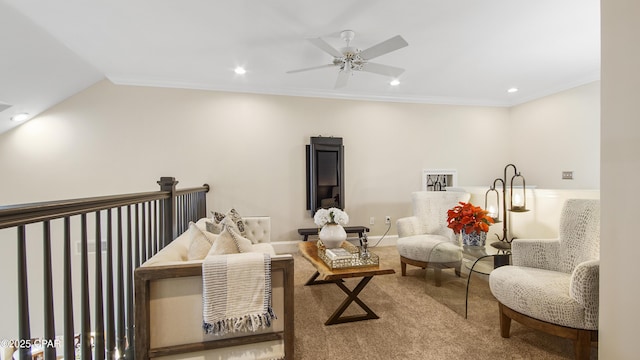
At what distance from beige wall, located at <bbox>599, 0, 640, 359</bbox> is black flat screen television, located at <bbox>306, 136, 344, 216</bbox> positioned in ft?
10.6

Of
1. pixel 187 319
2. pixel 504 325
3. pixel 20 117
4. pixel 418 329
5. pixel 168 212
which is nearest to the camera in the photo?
pixel 187 319

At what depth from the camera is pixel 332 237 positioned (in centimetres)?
260

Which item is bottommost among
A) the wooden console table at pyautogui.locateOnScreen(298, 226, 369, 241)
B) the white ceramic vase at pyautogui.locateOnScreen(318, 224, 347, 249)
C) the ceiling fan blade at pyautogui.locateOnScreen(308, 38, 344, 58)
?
the wooden console table at pyautogui.locateOnScreen(298, 226, 369, 241)

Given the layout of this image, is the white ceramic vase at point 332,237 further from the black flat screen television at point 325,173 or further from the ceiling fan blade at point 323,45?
the black flat screen television at point 325,173

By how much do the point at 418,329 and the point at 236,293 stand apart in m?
1.45

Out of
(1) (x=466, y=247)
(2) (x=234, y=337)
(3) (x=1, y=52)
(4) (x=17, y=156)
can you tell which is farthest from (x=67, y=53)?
(1) (x=466, y=247)

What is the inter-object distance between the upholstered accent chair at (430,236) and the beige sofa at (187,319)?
182 cm

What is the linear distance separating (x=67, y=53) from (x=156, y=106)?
3.57ft

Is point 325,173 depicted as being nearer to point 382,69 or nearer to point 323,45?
point 382,69

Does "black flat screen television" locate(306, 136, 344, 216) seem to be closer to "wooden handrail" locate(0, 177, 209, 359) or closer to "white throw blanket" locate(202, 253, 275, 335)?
"wooden handrail" locate(0, 177, 209, 359)

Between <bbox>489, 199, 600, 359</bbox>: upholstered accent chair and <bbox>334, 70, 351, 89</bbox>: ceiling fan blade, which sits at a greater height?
<bbox>334, 70, 351, 89</bbox>: ceiling fan blade

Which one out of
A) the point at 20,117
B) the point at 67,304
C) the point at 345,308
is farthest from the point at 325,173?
the point at 20,117

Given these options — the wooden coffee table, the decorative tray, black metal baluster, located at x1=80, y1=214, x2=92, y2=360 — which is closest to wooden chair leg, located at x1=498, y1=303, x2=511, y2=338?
the wooden coffee table

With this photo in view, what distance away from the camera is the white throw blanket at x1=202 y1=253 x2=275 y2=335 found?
4.68 ft
